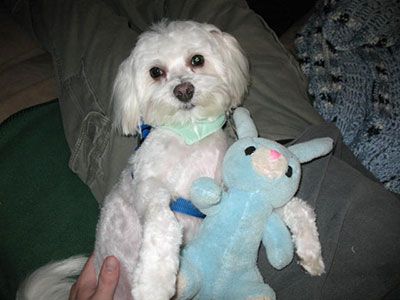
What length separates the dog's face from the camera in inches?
49.1

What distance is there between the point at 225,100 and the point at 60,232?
4.28ft

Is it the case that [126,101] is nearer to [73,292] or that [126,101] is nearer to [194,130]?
[194,130]

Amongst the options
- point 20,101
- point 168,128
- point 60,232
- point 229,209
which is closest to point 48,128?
point 20,101

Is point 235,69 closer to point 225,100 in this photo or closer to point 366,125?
point 225,100

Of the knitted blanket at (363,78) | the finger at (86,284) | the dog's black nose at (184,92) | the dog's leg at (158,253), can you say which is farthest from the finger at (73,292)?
the knitted blanket at (363,78)

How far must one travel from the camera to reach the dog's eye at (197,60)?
1411 mm

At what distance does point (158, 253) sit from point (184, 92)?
2.25ft

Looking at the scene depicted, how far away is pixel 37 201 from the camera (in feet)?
5.76

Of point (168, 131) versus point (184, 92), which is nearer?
point (184, 92)

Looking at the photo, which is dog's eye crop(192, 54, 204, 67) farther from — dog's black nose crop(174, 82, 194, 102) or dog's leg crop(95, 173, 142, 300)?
dog's leg crop(95, 173, 142, 300)

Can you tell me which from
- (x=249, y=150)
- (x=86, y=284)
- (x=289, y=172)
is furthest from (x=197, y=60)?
(x=86, y=284)

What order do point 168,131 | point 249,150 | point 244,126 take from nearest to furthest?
point 249,150, point 244,126, point 168,131

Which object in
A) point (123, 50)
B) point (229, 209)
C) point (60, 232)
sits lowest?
point (60, 232)

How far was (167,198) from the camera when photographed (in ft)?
3.52
